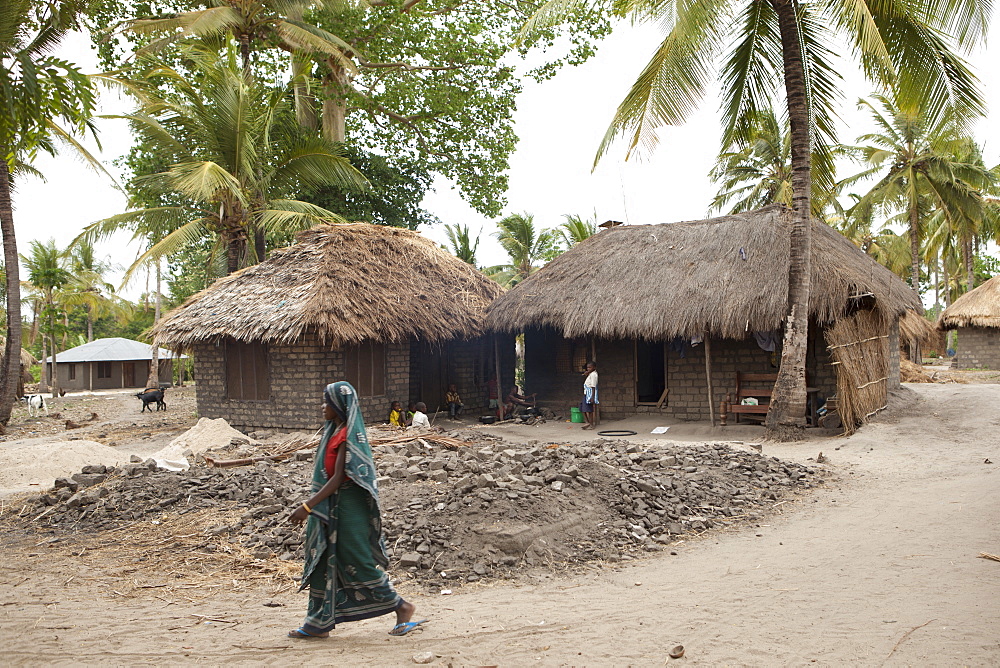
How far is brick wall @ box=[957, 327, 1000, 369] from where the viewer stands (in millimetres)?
24203

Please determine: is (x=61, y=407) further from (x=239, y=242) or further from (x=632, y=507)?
(x=632, y=507)

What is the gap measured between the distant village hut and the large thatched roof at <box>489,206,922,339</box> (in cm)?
2242

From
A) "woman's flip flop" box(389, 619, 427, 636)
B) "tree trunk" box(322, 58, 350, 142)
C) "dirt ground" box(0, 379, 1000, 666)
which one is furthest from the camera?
"tree trunk" box(322, 58, 350, 142)

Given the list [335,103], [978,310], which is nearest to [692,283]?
[335,103]

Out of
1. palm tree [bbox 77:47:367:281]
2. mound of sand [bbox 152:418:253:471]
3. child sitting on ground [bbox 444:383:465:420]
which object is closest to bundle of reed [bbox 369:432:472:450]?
mound of sand [bbox 152:418:253:471]

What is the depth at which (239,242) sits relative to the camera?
16484 millimetres

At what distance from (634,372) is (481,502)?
883 cm

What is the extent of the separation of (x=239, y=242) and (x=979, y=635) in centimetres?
1552

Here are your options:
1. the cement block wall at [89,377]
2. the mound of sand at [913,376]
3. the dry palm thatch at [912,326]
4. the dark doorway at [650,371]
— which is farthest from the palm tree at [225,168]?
the cement block wall at [89,377]

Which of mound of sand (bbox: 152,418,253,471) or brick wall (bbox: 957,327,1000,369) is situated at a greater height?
brick wall (bbox: 957,327,1000,369)

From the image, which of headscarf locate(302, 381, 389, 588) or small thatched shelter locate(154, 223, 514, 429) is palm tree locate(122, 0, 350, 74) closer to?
small thatched shelter locate(154, 223, 514, 429)

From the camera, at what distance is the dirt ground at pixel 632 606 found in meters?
3.62

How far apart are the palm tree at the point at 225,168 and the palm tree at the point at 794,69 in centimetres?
710

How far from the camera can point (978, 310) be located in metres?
23.7
